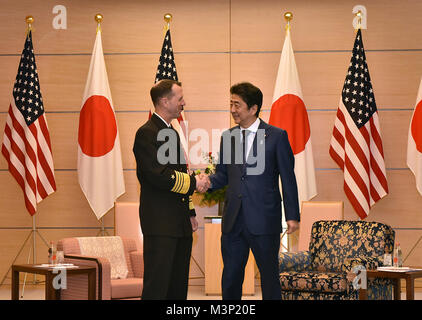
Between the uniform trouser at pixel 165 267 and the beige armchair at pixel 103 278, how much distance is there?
4.21 ft

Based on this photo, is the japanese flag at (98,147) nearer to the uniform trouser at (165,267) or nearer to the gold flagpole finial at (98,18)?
the gold flagpole finial at (98,18)

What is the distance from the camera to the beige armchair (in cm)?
489

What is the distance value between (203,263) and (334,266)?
2.44 m

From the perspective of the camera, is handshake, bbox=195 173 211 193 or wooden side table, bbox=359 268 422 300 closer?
handshake, bbox=195 173 211 193

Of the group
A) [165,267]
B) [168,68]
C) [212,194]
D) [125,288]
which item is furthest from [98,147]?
[165,267]

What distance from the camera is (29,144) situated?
7.14 metres

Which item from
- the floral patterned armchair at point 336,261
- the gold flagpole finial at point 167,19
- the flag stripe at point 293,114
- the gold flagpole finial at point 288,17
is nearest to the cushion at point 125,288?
the floral patterned armchair at point 336,261

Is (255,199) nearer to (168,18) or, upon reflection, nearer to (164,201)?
(164,201)

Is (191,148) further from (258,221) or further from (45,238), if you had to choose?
(258,221)

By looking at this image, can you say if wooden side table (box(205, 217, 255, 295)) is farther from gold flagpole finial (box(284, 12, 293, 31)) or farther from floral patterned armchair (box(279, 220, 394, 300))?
gold flagpole finial (box(284, 12, 293, 31))

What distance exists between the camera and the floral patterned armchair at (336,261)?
16.4 feet

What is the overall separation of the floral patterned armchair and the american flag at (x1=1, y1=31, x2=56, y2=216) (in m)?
3.15

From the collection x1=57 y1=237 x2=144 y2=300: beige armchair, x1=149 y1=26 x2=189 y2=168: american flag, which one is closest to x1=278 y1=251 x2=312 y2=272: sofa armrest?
x1=57 y1=237 x2=144 y2=300: beige armchair

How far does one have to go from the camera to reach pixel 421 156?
22.7 ft
